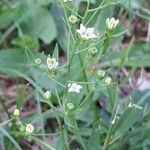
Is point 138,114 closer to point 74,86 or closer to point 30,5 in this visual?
point 74,86

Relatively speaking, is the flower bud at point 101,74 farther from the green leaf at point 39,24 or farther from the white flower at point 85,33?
the green leaf at point 39,24

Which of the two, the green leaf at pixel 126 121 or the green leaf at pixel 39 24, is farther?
the green leaf at pixel 39 24

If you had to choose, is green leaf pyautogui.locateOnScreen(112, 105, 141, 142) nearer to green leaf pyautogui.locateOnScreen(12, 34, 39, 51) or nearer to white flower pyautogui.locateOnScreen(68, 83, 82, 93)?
white flower pyautogui.locateOnScreen(68, 83, 82, 93)

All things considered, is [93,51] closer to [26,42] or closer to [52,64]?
[52,64]

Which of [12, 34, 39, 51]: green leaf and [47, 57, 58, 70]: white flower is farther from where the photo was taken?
[12, 34, 39, 51]: green leaf

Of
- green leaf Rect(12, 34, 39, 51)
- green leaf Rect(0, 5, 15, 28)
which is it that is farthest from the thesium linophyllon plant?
green leaf Rect(0, 5, 15, 28)

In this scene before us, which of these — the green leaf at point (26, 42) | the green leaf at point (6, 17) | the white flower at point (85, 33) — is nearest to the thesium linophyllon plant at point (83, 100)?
the white flower at point (85, 33)

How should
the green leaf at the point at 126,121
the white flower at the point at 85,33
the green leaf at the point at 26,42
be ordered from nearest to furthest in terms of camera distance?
the white flower at the point at 85,33
the green leaf at the point at 126,121
the green leaf at the point at 26,42

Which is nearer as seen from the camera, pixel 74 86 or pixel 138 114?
pixel 74 86

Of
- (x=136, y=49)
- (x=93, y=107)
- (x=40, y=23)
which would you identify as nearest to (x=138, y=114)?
(x=93, y=107)

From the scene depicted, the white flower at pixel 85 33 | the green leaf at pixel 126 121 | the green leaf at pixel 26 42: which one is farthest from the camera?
the green leaf at pixel 26 42

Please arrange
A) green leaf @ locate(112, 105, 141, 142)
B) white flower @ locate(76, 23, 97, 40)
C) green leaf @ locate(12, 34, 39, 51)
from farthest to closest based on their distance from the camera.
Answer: green leaf @ locate(12, 34, 39, 51), green leaf @ locate(112, 105, 141, 142), white flower @ locate(76, 23, 97, 40)
